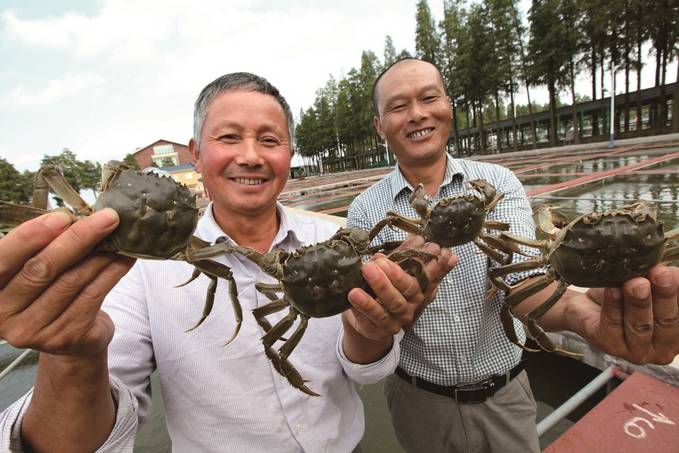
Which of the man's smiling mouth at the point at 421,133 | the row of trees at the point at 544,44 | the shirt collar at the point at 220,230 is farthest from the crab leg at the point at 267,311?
the row of trees at the point at 544,44

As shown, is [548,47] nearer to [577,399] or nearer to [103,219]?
[577,399]

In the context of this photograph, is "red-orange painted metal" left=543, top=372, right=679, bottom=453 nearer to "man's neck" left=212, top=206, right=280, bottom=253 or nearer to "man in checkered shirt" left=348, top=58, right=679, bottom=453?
"man in checkered shirt" left=348, top=58, right=679, bottom=453

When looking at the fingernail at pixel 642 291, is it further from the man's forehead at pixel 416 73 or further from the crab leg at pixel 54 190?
the crab leg at pixel 54 190

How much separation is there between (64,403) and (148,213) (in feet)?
2.88

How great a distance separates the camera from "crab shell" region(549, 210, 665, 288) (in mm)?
1714

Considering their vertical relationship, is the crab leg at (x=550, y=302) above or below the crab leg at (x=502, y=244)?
below

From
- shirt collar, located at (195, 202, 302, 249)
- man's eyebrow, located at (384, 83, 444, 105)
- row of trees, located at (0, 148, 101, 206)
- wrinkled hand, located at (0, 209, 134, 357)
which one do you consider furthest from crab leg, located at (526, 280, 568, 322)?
row of trees, located at (0, 148, 101, 206)

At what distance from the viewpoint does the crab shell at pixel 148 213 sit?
144cm

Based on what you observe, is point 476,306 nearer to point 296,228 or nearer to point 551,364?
point 296,228

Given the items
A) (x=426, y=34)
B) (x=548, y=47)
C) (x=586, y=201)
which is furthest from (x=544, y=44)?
(x=586, y=201)

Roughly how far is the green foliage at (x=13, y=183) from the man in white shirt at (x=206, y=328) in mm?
52702

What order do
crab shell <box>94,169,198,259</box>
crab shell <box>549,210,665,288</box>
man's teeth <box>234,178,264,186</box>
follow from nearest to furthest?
crab shell <box>94,169,198,259</box>, crab shell <box>549,210,665,288</box>, man's teeth <box>234,178,264,186</box>

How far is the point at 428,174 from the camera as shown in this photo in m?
2.91

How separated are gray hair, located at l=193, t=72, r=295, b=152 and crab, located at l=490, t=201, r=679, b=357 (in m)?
1.93
